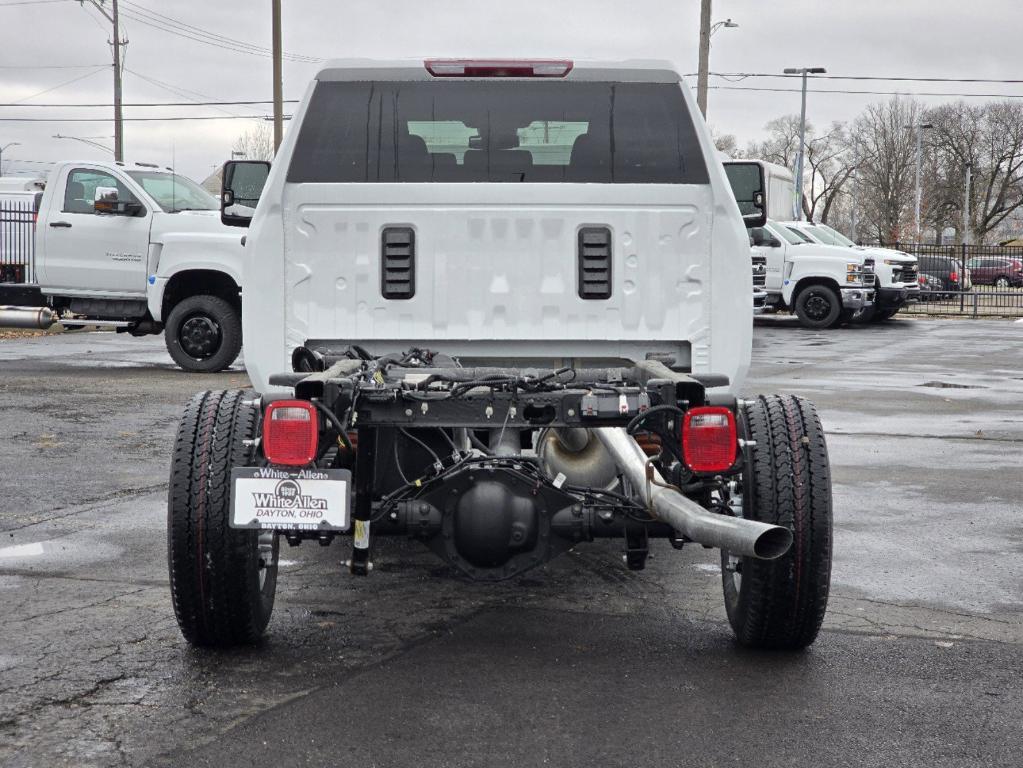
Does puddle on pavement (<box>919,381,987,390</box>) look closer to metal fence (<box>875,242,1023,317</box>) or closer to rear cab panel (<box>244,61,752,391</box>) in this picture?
rear cab panel (<box>244,61,752,391</box>)

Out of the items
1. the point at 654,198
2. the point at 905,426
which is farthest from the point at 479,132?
the point at 905,426

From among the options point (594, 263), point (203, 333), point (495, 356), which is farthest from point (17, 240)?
point (594, 263)

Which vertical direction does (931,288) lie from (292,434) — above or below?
above

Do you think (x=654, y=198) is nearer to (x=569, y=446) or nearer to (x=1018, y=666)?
(x=569, y=446)

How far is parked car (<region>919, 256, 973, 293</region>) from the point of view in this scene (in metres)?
35.7

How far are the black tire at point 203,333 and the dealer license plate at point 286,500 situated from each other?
38.0 feet

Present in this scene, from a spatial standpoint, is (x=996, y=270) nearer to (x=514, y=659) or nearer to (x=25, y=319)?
(x=25, y=319)

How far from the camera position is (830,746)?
3.98 m

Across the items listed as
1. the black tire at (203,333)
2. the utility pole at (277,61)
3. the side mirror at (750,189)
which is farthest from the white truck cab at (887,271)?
the side mirror at (750,189)

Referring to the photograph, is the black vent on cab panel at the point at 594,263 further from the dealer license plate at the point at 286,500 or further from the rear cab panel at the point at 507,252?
the dealer license plate at the point at 286,500

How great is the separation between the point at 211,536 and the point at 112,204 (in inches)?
481

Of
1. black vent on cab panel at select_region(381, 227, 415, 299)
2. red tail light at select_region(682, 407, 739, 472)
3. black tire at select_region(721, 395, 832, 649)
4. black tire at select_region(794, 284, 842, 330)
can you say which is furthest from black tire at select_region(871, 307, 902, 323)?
red tail light at select_region(682, 407, 739, 472)

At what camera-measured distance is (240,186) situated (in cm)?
695

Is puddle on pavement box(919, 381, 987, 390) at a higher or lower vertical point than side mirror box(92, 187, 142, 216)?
lower
